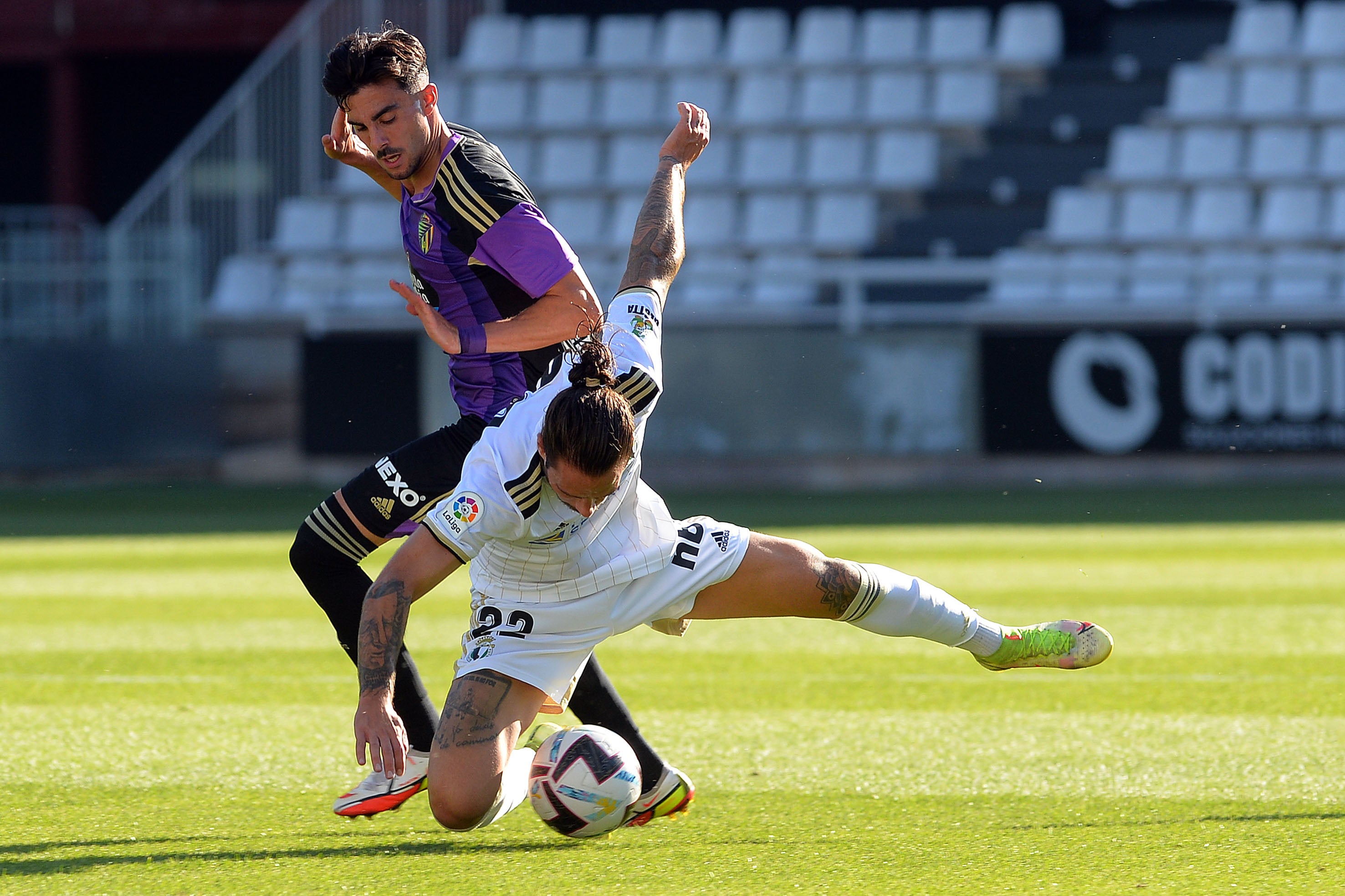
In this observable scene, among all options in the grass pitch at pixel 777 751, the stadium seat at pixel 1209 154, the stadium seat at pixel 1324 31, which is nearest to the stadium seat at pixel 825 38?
the stadium seat at pixel 1209 154

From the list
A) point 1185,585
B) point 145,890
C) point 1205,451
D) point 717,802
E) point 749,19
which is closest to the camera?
point 145,890

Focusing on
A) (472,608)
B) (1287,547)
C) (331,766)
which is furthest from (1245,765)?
(1287,547)

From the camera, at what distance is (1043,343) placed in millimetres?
12820

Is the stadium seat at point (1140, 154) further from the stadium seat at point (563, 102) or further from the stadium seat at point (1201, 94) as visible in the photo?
the stadium seat at point (563, 102)

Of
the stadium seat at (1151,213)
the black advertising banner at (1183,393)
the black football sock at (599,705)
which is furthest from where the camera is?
the stadium seat at (1151,213)

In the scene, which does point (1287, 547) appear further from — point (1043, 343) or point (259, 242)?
point (259, 242)

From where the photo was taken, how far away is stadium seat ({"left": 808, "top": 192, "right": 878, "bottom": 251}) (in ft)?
54.4

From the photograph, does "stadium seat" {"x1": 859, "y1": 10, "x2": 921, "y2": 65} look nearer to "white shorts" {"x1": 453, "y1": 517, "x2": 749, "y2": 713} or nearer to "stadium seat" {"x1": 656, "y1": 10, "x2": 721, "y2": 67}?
"stadium seat" {"x1": 656, "y1": 10, "x2": 721, "y2": 67}

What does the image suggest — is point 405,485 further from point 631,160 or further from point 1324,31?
point 1324,31

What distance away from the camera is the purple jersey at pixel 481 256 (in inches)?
151

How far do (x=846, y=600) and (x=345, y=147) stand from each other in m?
1.78

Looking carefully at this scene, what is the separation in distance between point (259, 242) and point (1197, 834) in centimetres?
1531

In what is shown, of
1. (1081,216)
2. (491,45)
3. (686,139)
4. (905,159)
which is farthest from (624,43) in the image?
(686,139)

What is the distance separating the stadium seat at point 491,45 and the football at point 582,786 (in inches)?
617
